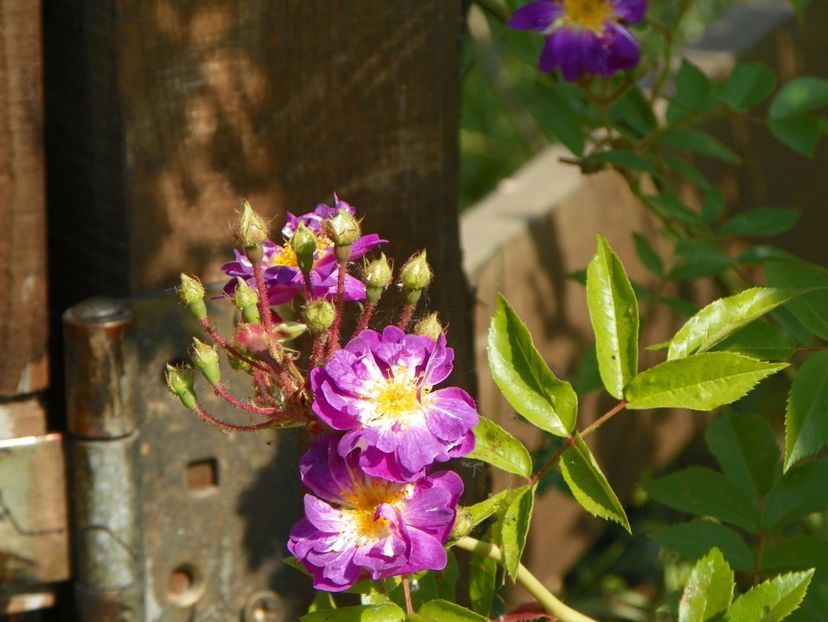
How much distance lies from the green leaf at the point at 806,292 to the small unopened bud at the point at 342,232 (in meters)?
0.39

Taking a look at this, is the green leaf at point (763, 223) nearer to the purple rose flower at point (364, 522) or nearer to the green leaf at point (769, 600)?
the green leaf at point (769, 600)

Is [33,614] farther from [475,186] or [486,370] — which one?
[475,186]

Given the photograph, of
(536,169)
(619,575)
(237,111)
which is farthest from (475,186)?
(237,111)

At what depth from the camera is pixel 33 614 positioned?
3.64ft

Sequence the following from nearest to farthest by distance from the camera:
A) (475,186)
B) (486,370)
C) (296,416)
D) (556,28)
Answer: (296,416)
(556,28)
(486,370)
(475,186)

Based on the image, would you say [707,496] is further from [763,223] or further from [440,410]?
[440,410]

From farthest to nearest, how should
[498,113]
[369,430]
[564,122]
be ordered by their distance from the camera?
[498,113] → [564,122] → [369,430]

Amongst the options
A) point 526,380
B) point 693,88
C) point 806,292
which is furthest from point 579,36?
point 526,380

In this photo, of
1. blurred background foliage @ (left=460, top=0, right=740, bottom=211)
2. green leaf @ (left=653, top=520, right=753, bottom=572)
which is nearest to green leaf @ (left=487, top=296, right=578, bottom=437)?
green leaf @ (left=653, top=520, right=753, bottom=572)

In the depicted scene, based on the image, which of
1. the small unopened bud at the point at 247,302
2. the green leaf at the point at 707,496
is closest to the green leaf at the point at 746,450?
the green leaf at the point at 707,496

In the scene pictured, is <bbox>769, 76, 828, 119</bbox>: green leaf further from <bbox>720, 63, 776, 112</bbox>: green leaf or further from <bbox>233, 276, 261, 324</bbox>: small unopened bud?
<bbox>233, 276, 261, 324</bbox>: small unopened bud

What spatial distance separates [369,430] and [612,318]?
10.0 inches

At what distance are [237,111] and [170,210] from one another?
98 millimetres

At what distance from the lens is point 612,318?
3.08 ft
